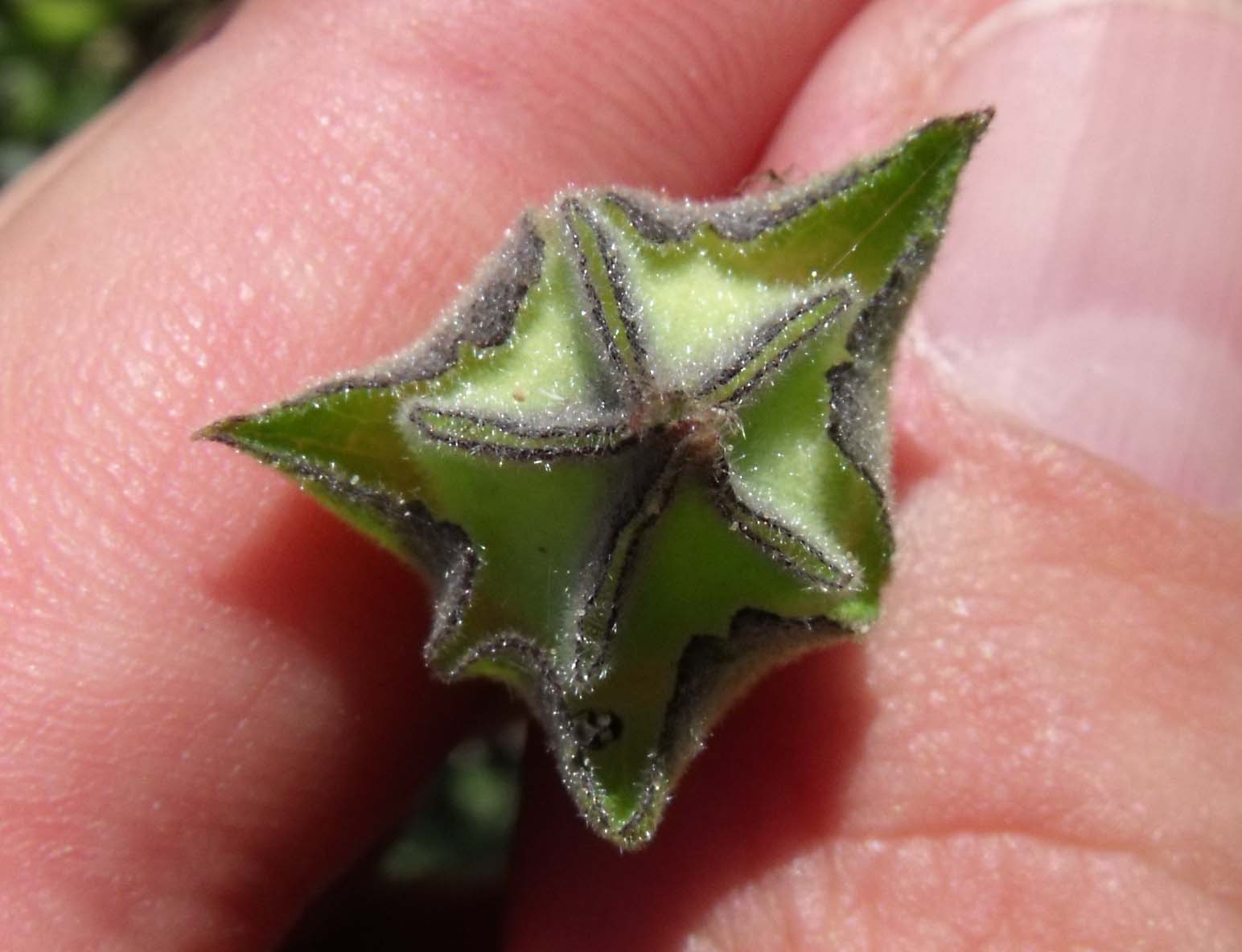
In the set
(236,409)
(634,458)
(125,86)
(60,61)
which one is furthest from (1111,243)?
(60,61)

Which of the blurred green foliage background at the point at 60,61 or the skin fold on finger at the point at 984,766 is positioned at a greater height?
the blurred green foliage background at the point at 60,61

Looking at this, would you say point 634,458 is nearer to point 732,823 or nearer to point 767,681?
point 767,681

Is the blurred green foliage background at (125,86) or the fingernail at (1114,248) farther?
the blurred green foliage background at (125,86)

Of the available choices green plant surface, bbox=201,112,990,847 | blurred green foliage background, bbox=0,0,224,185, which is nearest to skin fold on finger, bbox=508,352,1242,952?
green plant surface, bbox=201,112,990,847

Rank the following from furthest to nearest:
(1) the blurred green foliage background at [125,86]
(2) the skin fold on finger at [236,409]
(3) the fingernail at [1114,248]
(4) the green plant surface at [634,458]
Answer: (1) the blurred green foliage background at [125,86]
(3) the fingernail at [1114,248]
(2) the skin fold on finger at [236,409]
(4) the green plant surface at [634,458]

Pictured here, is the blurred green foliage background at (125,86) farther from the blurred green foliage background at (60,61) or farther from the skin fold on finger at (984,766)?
the skin fold on finger at (984,766)

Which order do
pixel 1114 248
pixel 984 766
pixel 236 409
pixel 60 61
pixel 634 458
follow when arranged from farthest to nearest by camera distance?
1. pixel 60 61
2. pixel 1114 248
3. pixel 236 409
4. pixel 984 766
5. pixel 634 458

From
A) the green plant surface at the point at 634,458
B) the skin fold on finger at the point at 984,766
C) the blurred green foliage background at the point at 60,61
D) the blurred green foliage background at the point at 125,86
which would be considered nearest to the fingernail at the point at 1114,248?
the skin fold on finger at the point at 984,766
